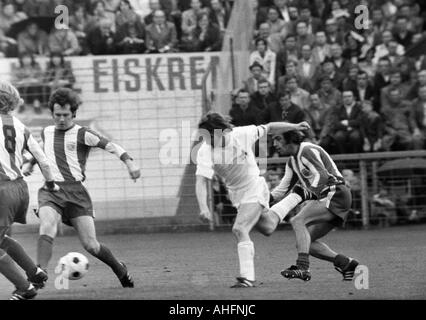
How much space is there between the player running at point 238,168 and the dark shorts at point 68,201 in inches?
43.8

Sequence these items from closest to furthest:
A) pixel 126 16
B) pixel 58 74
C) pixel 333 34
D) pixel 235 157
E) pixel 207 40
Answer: pixel 235 157
pixel 58 74
pixel 207 40
pixel 333 34
pixel 126 16

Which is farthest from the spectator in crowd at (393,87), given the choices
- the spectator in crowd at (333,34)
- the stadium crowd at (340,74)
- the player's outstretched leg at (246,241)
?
the player's outstretched leg at (246,241)

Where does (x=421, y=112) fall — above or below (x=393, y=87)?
below

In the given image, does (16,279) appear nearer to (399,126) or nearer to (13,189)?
(13,189)

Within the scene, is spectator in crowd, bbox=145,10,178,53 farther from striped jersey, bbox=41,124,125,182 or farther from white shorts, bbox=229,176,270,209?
white shorts, bbox=229,176,270,209

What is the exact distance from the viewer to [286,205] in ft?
36.1

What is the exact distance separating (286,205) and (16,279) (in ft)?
9.84

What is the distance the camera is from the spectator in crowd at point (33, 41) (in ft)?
61.1

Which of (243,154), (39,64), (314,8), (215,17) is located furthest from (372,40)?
(243,154)

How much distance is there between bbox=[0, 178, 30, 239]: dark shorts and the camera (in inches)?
370

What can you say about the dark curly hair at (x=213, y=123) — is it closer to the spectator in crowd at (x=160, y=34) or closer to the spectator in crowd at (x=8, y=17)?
the spectator in crowd at (x=160, y=34)

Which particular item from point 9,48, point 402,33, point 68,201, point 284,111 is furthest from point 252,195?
point 402,33

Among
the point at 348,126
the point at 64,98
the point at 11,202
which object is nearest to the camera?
the point at 11,202
